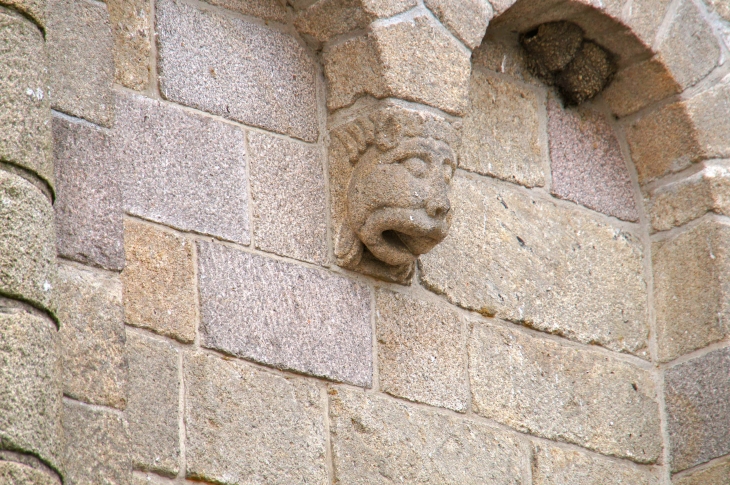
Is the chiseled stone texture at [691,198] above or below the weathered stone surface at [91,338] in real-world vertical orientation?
above

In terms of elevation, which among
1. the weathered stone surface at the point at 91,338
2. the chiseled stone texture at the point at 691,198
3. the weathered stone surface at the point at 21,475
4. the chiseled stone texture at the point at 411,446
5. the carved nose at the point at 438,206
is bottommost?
the weathered stone surface at the point at 21,475

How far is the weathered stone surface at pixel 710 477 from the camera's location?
11.7 feet

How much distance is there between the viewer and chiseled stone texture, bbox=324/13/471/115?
3.23m

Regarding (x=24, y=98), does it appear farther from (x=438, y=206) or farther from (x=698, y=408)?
(x=698, y=408)

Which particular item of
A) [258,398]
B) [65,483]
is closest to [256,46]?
[258,398]

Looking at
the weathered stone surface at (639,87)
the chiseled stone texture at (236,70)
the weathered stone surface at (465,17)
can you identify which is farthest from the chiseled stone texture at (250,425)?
the weathered stone surface at (639,87)

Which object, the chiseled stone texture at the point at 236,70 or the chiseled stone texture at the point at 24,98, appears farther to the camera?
the chiseled stone texture at the point at 236,70

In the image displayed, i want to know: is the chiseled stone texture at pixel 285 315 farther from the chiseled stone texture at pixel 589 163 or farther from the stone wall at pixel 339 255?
the chiseled stone texture at pixel 589 163

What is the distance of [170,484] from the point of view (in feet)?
8.98

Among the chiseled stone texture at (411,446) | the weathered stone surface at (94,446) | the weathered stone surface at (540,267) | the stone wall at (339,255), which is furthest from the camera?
the weathered stone surface at (540,267)

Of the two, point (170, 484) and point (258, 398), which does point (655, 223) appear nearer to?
point (258, 398)

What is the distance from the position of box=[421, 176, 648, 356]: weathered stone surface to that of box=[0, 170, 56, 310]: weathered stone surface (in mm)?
1575

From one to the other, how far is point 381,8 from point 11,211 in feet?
5.19

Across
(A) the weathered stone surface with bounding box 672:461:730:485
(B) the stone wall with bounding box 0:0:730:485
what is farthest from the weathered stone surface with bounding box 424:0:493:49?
(A) the weathered stone surface with bounding box 672:461:730:485
